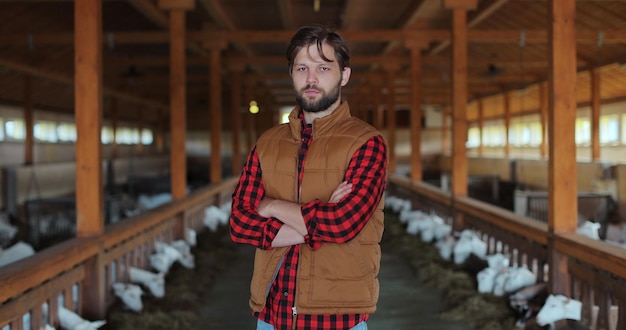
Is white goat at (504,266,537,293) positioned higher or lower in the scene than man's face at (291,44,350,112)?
lower

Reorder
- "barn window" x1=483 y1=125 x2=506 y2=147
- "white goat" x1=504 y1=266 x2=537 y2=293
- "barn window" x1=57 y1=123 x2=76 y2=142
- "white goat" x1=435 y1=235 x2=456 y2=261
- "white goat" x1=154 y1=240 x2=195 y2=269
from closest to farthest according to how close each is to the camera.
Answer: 1. "white goat" x1=504 y1=266 x2=537 y2=293
2. "white goat" x1=154 y1=240 x2=195 y2=269
3. "white goat" x1=435 y1=235 x2=456 y2=261
4. "barn window" x1=57 y1=123 x2=76 y2=142
5. "barn window" x1=483 y1=125 x2=506 y2=147

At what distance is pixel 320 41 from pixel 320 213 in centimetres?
50

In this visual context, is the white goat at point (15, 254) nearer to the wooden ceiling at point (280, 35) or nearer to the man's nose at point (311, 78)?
the wooden ceiling at point (280, 35)

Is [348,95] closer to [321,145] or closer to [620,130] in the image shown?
[620,130]

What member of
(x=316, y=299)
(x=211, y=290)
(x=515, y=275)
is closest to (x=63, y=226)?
(x=211, y=290)

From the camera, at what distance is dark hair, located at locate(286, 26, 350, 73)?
1821mm

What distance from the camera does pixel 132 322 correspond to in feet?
14.9

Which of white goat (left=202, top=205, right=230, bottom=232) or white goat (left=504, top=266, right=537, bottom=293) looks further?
white goat (left=202, top=205, right=230, bottom=232)

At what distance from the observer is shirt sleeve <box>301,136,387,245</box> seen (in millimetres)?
1773

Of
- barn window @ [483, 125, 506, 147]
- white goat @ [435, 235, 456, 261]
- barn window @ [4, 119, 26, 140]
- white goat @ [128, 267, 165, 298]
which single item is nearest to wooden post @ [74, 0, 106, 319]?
white goat @ [128, 267, 165, 298]

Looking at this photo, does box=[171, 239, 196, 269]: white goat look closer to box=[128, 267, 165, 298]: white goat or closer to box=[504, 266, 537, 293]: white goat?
box=[128, 267, 165, 298]: white goat

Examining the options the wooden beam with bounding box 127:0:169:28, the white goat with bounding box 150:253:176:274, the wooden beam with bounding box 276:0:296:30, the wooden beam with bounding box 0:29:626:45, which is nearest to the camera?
Answer: the white goat with bounding box 150:253:176:274

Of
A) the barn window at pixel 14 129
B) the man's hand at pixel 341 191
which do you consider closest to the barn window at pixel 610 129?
the barn window at pixel 14 129

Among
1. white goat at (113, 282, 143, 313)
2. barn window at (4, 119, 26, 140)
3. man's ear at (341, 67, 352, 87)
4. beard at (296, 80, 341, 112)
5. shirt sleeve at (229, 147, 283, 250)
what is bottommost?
white goat at (113, 282, 143, 313)
